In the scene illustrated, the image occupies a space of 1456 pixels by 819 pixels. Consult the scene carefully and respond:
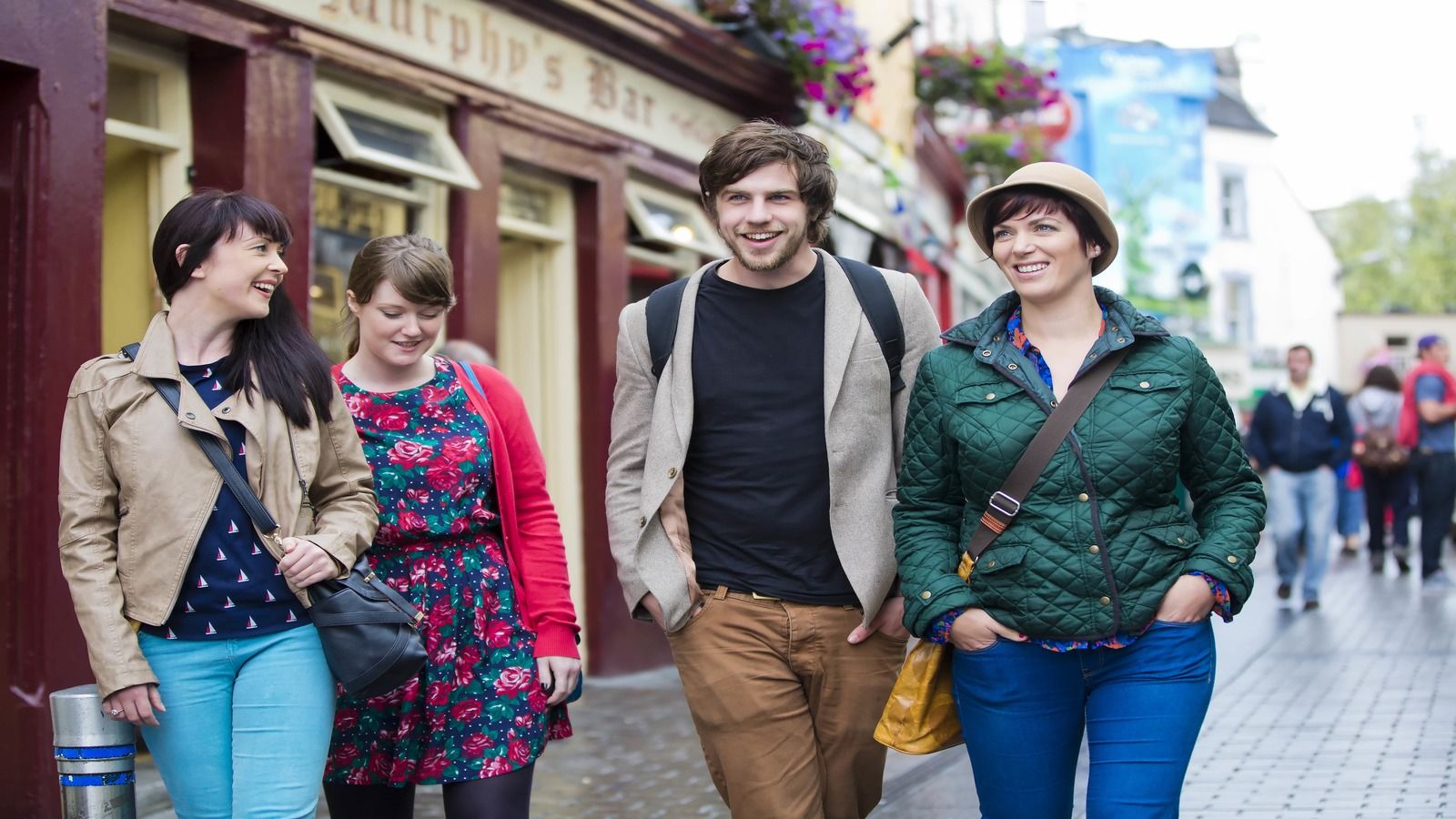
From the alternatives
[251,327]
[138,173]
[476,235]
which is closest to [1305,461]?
[476,235]

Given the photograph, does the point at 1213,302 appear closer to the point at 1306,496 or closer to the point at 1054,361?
the point at 1306,496

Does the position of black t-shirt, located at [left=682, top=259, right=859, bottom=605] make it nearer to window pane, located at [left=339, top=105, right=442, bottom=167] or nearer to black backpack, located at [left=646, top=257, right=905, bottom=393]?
black backpack, located at [left=646, top=257, right=905, bottom=393]

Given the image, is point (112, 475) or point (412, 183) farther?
point (412, 183)

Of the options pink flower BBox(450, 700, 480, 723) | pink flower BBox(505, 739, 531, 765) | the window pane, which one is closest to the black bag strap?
pink flower BBox(450, 700, 480, 723)

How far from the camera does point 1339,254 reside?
63875 mm

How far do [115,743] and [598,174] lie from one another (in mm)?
7088

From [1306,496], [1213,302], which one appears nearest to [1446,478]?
[1306,496]

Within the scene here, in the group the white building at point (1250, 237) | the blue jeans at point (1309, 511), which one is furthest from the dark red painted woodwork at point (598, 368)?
the white building at point (1250, 237)

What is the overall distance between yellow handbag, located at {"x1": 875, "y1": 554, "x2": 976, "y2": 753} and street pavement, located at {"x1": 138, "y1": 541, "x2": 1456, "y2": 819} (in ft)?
7.69

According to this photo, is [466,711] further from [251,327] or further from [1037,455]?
[1037,455]

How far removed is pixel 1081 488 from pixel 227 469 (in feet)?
6.09

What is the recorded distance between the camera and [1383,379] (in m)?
15.7

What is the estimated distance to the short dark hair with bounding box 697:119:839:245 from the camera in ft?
12.9

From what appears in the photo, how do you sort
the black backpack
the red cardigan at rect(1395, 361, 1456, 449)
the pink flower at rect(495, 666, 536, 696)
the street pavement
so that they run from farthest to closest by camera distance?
1. the red cardigan at rect(1395, 361, 1456, 449)
2. the street pavement
3. the black backpack
4. the pink flower at rect(495, 666, 536, 696)
